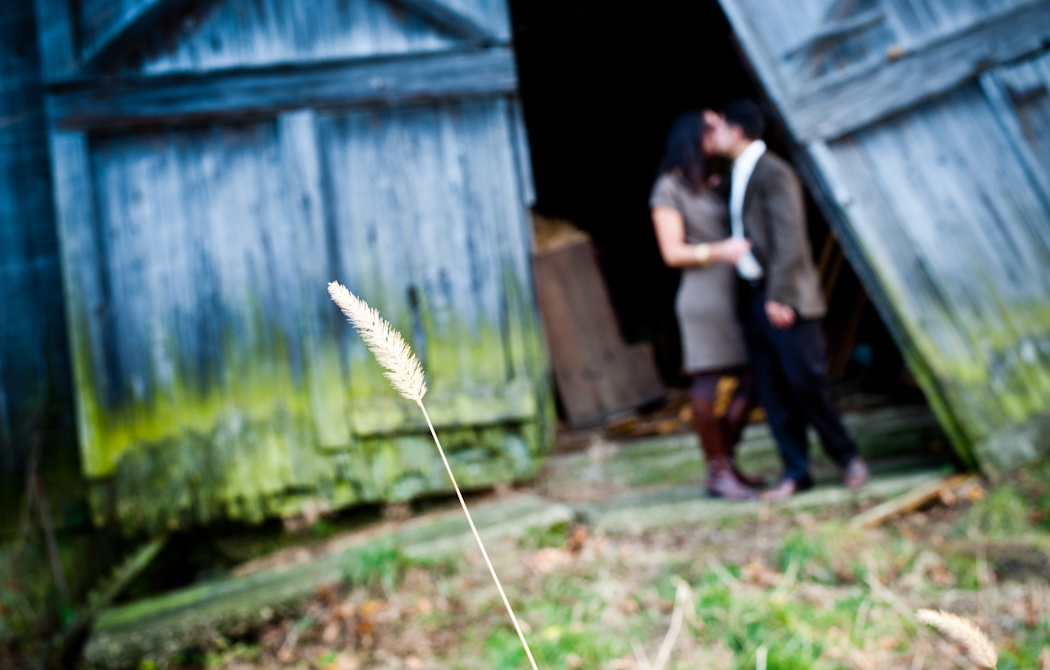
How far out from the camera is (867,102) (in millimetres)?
3324

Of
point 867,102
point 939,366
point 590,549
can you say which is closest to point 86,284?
point 590,549

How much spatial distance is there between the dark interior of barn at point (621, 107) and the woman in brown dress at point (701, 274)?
282cm

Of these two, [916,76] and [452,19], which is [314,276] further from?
[916,76]

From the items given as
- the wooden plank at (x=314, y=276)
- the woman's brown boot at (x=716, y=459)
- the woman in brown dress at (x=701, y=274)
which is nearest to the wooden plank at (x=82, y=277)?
the wooden plank at (x=314, y=276)

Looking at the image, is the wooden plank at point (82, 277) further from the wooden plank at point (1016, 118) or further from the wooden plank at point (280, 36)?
the wooden plank at point (1016, 118)

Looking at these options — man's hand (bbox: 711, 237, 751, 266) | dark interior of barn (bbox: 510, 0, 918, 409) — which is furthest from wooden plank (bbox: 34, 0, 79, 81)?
dark interior of barn (bbox: 510, 0, 918, 409)

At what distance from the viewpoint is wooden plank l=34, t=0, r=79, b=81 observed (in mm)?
3453

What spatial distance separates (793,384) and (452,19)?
2558mm

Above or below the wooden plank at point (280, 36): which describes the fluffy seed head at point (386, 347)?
below

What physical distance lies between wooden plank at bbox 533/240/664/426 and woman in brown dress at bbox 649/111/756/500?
6.92 ft

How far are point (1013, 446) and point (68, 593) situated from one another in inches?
192

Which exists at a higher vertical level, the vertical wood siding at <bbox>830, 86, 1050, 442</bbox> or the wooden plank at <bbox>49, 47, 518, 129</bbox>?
the wooden plank at <bbox>49, 47, 518, 129</bbox>

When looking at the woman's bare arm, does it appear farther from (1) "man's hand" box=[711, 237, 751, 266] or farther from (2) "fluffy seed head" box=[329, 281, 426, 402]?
(2) "fluffy seed head" box=[329, 281, 426, 402]

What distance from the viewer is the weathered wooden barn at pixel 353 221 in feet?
10.7
